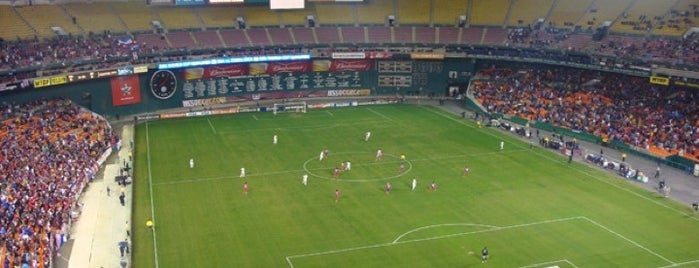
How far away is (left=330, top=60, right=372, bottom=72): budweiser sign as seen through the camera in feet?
285

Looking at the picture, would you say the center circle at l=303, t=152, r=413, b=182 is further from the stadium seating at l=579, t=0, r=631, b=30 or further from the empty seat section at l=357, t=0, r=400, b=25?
the stadium seating at l=579, t=0, r=631, b=30

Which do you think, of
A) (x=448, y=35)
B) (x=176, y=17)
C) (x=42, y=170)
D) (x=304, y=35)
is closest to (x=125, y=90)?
(x=176, y=17)

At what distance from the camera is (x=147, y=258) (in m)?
37.0

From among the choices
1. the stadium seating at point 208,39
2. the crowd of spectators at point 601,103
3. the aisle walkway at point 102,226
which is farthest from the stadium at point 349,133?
the stadium seating at point 208,39

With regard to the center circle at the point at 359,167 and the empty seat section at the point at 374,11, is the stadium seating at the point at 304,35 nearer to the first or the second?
the empty seat section at the point at 374,11

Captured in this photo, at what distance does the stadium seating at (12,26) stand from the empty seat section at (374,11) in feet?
138

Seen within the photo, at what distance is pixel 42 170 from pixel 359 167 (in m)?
24.1

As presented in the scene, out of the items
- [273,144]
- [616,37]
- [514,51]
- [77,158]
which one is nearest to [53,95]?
[77,158]

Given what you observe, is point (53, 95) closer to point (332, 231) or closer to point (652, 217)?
point (332, 231)

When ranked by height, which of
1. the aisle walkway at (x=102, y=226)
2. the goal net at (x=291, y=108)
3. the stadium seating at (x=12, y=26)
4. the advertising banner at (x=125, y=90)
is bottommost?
the aisle walkway at (x=102, y=226)

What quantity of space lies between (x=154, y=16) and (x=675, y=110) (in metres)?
60.8

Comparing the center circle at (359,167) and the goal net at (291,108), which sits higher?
the goal net at (291,108)

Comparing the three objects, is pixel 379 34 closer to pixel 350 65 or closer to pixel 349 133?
pixel 350 65

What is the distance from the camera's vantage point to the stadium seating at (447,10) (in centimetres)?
9088
